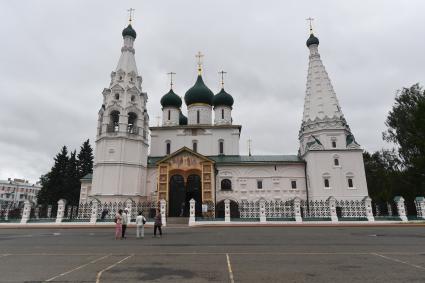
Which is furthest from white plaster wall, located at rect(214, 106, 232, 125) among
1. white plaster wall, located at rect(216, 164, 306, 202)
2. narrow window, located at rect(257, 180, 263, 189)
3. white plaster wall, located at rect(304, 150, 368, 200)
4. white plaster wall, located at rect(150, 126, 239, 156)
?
white plaster wall, located at rect(304, 150, 368, 200)

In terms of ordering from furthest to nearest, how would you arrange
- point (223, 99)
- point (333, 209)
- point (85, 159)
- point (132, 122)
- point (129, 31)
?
point (85, 159)
point (223, 99)
point (129, 31)
point (132, 122)
point (333, 209)

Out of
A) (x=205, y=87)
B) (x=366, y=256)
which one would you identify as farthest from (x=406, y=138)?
(x=366, y=256)

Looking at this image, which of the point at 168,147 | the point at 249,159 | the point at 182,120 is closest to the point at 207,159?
the point at 249,159

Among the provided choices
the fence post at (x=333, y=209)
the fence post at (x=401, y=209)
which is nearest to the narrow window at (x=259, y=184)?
the fence post at (x=333, y=209)

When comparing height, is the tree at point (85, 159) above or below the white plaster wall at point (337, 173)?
above

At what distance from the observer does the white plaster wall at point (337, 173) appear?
29578 mm

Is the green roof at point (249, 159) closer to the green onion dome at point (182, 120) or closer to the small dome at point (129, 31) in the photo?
the green onion dome at point (182, 120)

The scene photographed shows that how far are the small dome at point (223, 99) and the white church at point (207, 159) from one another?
117 inches

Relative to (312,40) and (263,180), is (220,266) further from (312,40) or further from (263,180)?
(312,40)

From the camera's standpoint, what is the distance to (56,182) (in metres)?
43.6

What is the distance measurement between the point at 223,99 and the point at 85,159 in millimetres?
26598

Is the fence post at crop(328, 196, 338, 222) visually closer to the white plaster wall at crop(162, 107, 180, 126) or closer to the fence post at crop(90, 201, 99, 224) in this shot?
the fence post at crop(90, 201, 99, 224)

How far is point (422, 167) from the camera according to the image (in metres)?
28.0

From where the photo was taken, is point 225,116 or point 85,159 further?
point 85,159
